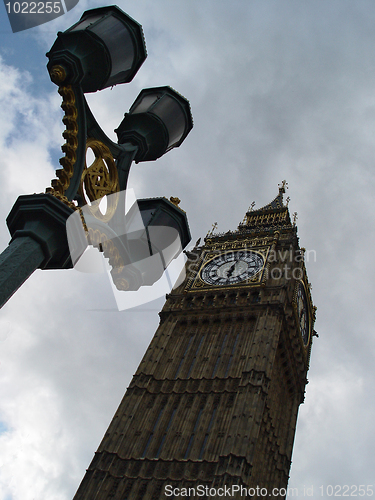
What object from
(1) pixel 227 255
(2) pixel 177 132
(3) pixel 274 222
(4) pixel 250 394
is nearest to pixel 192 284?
(1) pixel 227 255

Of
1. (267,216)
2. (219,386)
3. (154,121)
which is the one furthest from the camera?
(267,216)

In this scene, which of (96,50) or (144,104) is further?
(144,104)

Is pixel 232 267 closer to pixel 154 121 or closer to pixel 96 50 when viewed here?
pixel 154 121

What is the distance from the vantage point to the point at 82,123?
7.17 m

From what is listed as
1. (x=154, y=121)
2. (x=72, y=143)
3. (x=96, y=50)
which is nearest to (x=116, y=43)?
(x=96, y=50)

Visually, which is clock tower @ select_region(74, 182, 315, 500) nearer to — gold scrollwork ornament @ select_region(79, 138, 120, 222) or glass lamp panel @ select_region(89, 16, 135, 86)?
gold scrollwork ornament @ select_region(79, 138, 120, 222)

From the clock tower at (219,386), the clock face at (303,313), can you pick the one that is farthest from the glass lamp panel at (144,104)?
the clock face at (303,313)

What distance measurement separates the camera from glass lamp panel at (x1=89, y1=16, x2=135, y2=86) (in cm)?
706

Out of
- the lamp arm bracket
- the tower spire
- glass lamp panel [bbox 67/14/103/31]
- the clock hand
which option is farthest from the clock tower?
glass lamp panel [bbox 67/14/103/31]

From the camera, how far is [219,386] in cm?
3459

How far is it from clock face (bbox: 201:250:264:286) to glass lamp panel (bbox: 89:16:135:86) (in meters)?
36.6

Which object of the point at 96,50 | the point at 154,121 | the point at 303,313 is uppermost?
the point at 303,313

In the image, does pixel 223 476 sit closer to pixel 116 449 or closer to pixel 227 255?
pixel 116 449

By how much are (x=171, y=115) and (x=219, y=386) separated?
2826 cm
